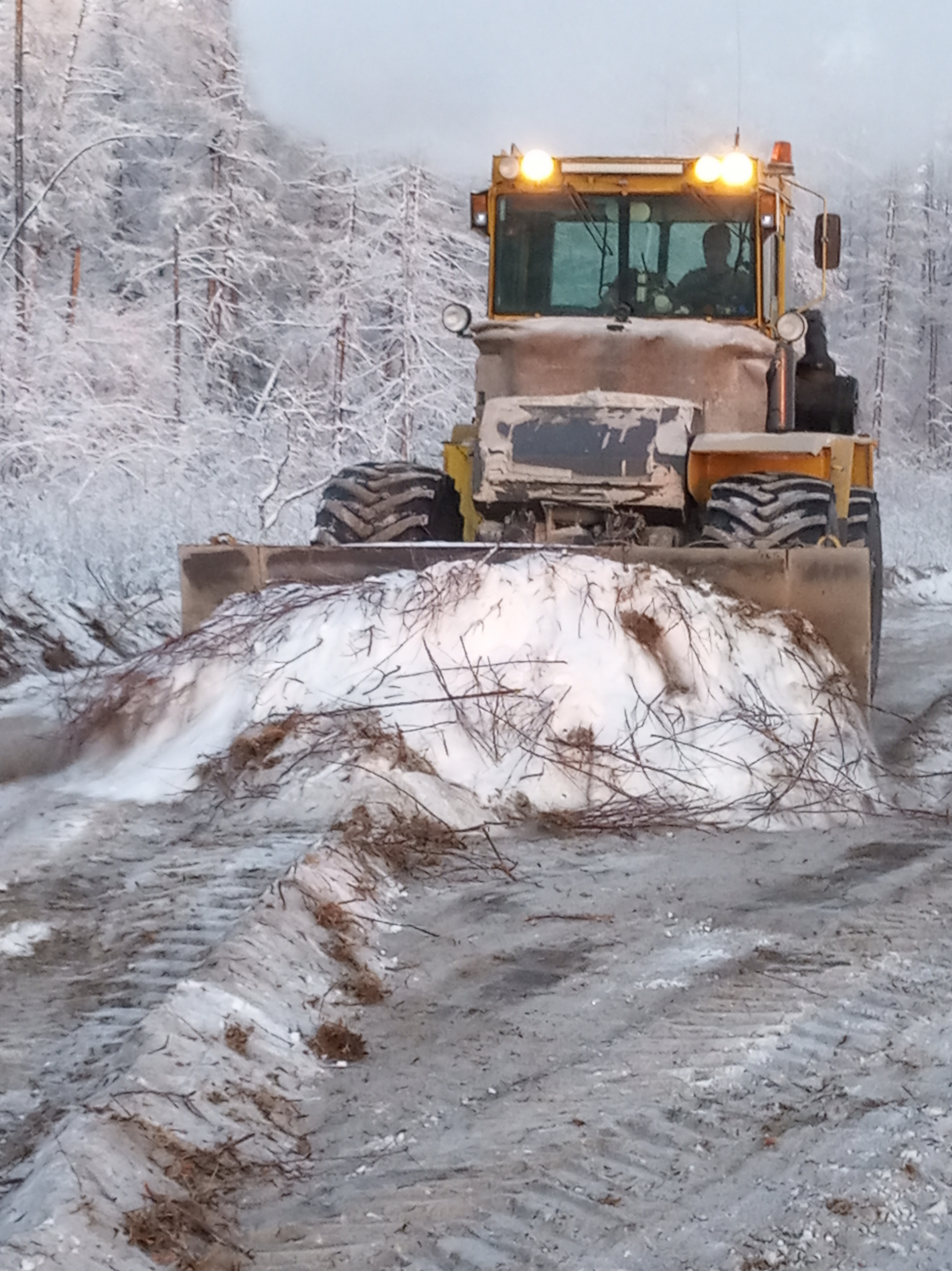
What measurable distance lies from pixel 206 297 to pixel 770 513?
20164mm

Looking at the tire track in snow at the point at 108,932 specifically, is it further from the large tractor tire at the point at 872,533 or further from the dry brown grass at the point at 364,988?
the large tractor tire at the point at 872,533

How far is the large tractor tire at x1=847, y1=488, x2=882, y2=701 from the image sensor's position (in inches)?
321

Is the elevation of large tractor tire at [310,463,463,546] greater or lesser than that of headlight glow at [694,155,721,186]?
lesser

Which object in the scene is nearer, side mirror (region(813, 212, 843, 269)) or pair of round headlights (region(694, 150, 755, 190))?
pair of round headlights (region(694, 150, 755, 190))

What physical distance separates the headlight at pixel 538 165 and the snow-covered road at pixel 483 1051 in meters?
4.50

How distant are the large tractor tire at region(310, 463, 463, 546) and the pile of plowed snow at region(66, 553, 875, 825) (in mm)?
1425

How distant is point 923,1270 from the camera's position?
7.54ft

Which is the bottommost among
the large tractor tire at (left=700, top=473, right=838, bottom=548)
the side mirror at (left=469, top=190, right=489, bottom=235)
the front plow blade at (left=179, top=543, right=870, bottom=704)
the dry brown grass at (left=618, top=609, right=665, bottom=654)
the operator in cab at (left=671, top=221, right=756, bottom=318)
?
the dry brown grass at (left=618, top=609, right=665, bottom=654)

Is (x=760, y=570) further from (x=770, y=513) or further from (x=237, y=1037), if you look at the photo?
(x=237, y=1037)

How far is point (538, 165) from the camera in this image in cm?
809

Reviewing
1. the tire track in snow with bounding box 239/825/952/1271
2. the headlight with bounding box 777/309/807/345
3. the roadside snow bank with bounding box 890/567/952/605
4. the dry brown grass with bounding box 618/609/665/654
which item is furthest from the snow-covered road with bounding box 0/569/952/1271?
the roadside snow bank with bounding box 890/567/952/605

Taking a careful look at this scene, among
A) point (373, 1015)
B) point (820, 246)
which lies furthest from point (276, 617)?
point (820, 246)

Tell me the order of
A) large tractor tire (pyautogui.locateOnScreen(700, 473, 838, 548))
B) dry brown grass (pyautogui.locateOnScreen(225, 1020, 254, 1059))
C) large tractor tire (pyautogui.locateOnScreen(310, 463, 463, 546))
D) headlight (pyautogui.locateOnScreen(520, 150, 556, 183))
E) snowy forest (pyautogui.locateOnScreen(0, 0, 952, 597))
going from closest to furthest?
dry brown grass (pyautogui.locateOnScreen(225, 1020, 254, 1059)) < large tractor tire (pyautogui.locateOnScreen(700, 473, 838, 548)) < large tractor tire (pyautogui.locateOnScreen(310, 463, 463, 546)) < headlight (pyautogui.locateOnScreen(520, 150, 556, 183)) < snowy forest (pyautogui.locateOnScreen(0, 0, 952, 597))

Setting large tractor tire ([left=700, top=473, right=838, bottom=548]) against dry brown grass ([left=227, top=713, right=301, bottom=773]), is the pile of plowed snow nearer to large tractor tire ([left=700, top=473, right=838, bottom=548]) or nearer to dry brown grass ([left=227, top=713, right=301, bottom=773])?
dry brown grass ([left=227, top=713, right=301, bottom=773])
